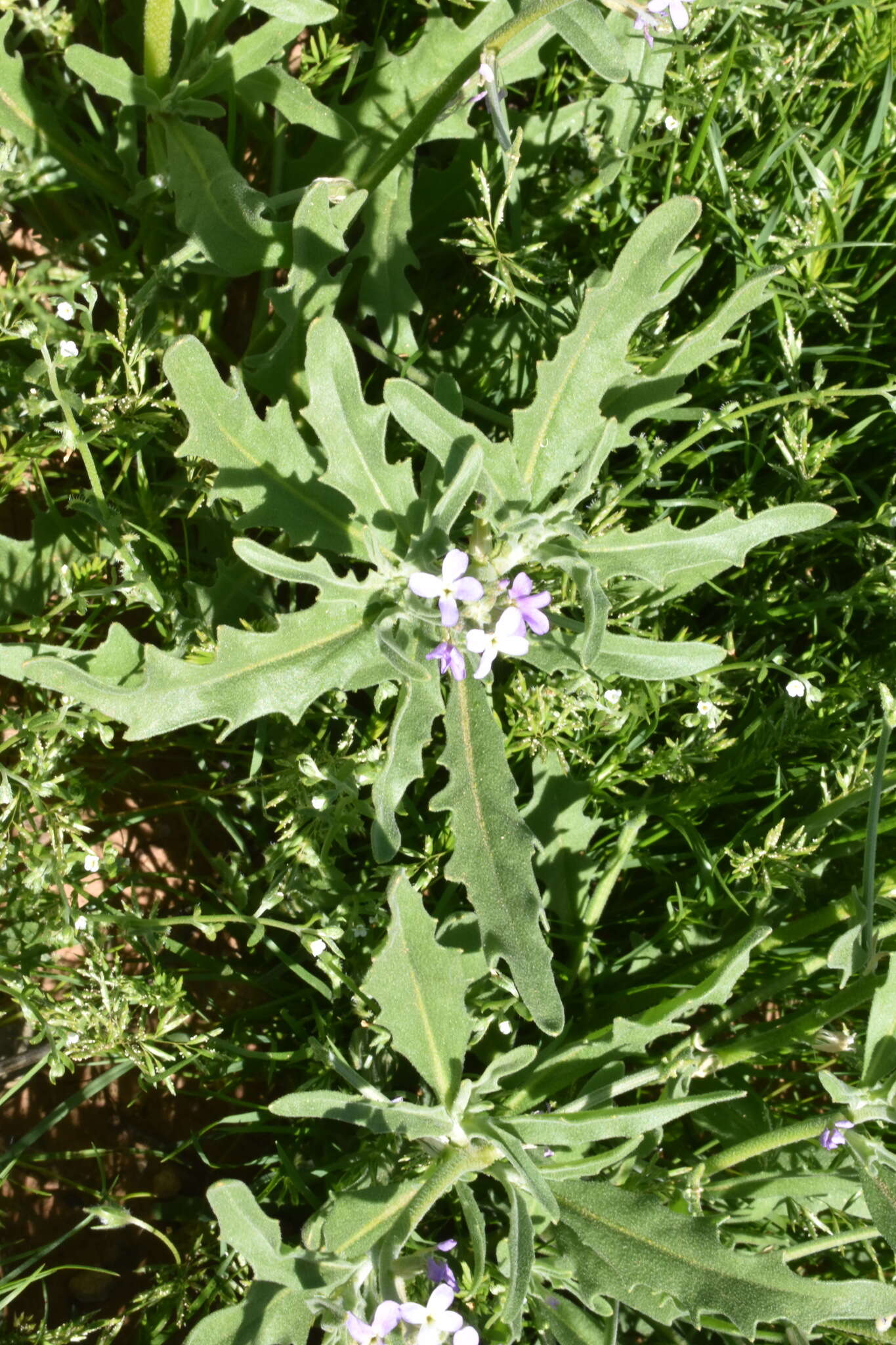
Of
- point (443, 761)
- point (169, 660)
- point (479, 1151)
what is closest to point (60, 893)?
point (169, 660)

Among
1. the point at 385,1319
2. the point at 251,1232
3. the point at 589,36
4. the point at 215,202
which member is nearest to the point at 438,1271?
the point at 385,1319

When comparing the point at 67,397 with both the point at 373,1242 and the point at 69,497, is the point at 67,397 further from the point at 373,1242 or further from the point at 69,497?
the point at 373,1242

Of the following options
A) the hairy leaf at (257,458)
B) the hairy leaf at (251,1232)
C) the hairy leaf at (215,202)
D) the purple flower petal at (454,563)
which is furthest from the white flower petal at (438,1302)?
the hairy leaf at (215,202)

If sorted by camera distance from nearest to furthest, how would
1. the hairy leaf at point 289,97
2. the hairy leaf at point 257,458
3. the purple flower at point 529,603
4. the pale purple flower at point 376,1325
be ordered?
the pale purple flower at point 376,1325 → the purple flower at point 529,603 → the hairy leaf at point 257,458 → the hairy leaf at point 289,97

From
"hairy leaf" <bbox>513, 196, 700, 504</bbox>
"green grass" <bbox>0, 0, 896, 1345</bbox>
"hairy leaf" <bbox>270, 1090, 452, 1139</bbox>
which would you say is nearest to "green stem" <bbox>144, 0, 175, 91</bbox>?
"green grass" <bbox>0, 0, 896, 1345</bbox>

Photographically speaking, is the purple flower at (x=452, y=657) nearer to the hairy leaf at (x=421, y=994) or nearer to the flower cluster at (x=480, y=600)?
the flower cluster at (x=480, y=600)

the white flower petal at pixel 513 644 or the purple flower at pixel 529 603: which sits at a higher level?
the purple flower at pixel 529 603

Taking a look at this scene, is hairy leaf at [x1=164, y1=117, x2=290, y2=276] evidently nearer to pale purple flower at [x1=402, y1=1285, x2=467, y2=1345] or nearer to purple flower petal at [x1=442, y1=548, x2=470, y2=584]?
purple flower petal at [x1=442, y1=548, x2=470, y2=584]
